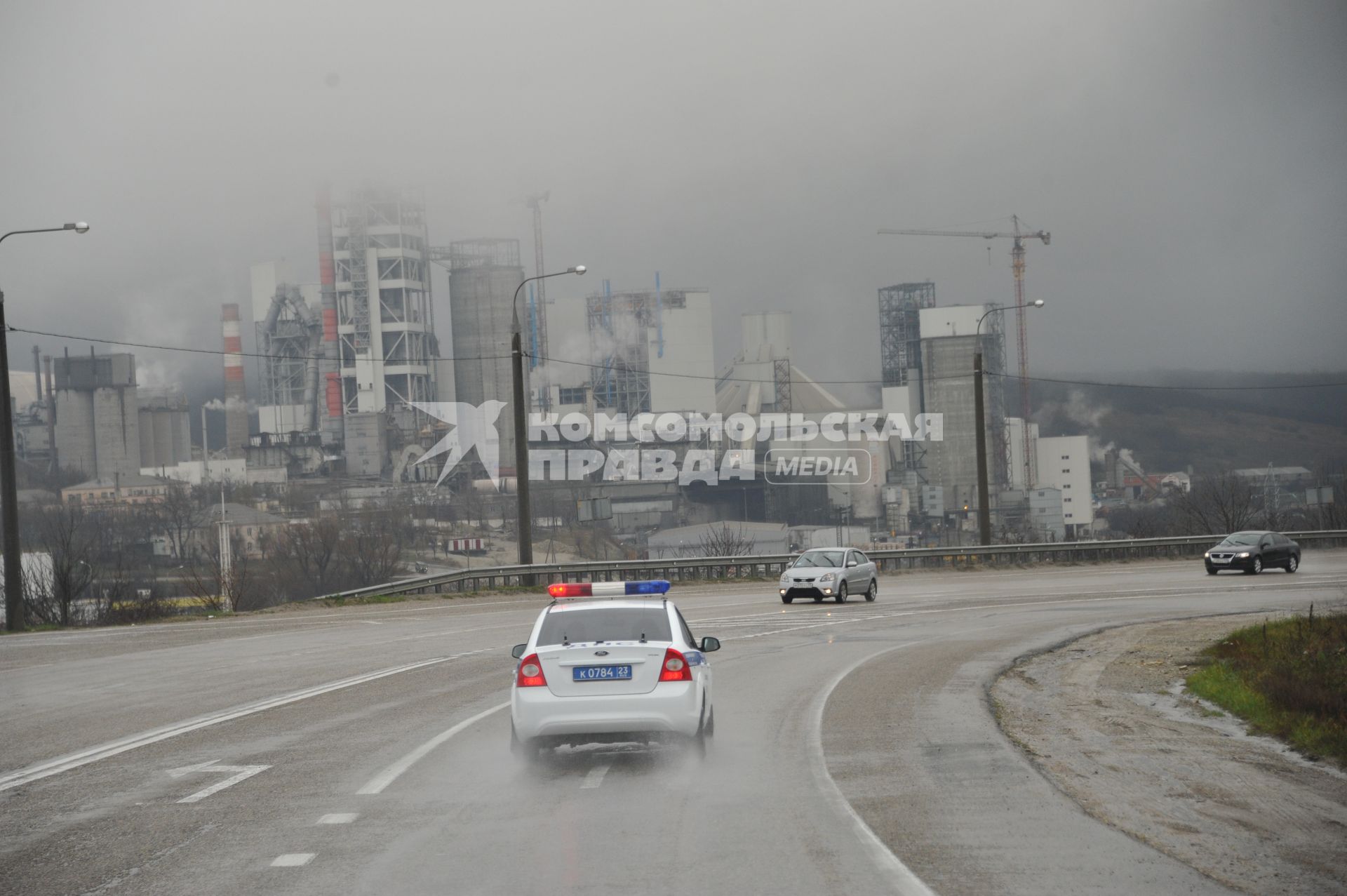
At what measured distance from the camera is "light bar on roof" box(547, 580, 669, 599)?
39.4 feet

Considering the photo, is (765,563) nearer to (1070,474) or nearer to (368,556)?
(368,556)

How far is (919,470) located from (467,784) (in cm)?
16354

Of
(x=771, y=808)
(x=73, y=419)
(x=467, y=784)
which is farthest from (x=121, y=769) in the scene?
(x=73, y=419)

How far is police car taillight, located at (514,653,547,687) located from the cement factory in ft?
457

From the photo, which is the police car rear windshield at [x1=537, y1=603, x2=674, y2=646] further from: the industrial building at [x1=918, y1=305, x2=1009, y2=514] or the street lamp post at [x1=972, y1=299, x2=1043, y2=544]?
the industrial building at [x1=918, y1=305, x2=1009, y2=514]

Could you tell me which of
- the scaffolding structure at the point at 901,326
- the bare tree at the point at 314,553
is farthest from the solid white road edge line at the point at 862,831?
the scaffolding structure at the point at 901,326

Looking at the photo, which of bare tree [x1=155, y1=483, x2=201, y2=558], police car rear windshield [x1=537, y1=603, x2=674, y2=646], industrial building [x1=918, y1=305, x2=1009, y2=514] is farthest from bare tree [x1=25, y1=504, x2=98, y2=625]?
industrial building [x1=918, y1=305, x2=1009, y2=514]

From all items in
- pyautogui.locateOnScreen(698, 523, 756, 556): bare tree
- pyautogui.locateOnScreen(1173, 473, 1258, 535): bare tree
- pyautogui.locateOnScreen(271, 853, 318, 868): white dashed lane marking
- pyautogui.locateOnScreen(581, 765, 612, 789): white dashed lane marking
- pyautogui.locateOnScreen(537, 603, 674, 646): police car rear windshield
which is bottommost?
pyautogui.locateOnScreen(698, 523, 756, 556): bare tree

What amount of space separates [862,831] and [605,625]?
3.71 metres

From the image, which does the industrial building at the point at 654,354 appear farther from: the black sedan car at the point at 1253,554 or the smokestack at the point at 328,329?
the black sedan car at the point at 1253,554

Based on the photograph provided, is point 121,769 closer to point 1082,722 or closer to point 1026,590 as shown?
point 1082,722

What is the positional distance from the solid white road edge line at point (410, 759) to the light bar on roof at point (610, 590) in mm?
1841

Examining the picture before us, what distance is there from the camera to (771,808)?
9.09 metres

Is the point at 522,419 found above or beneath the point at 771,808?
above
